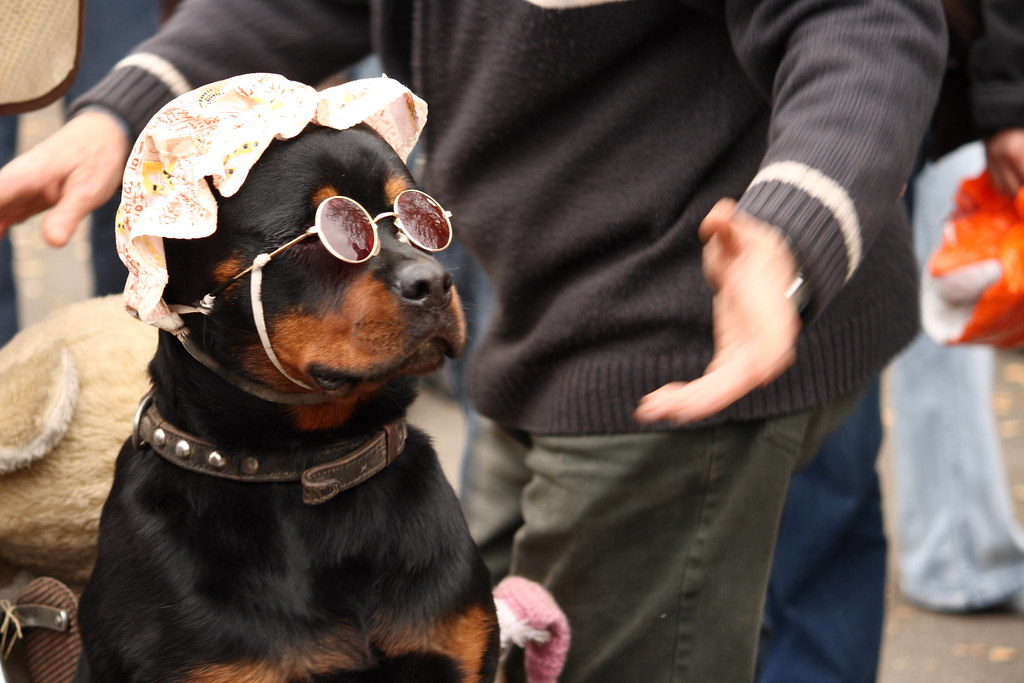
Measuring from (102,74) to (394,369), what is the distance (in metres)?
2.37

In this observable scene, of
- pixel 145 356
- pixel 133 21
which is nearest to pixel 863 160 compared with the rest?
A: pixel 145 356

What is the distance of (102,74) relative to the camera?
3.66 m

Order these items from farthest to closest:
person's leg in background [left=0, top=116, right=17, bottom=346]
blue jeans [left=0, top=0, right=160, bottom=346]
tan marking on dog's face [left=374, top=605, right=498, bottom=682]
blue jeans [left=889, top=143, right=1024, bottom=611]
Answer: blue jeans [left=889, top=143, right=1024, bottom=611] < blue jeans [left=0, top=0, right=160, bottom=346] < person's leg in background [left=0, top=116, right=17, bottom=346] < tan marking on dog's face [left=374, top=605, right=498, bottom=682]

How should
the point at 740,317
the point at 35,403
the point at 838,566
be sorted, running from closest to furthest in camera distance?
the point at 740,317
the point at 35,403
the point at 838,566

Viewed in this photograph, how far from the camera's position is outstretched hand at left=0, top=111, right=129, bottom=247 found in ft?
6.24

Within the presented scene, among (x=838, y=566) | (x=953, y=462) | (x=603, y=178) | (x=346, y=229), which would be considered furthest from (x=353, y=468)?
(x=953, y=462)

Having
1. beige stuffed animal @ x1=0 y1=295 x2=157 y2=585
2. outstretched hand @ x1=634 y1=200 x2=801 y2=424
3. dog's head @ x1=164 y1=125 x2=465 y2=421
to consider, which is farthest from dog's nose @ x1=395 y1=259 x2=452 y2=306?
beige stuffed animal @ x1=0 y1=295 x2=157 y2=585

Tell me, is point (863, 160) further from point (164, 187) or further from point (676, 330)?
point (164, 187)

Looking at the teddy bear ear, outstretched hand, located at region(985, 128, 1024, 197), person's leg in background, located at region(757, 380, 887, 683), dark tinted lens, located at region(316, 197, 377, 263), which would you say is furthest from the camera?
person's leg in background, located at region(757, 380, 887, 683)

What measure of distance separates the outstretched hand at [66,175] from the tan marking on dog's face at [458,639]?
780 mm

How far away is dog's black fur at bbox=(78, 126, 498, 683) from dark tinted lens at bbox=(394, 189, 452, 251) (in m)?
0.03

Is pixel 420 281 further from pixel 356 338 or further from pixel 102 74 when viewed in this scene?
pixel 102 74

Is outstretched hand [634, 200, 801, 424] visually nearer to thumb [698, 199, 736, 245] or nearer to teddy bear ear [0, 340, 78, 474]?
thumb [698, 199, 736, 245]

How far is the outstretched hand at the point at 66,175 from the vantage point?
74.9 inches
